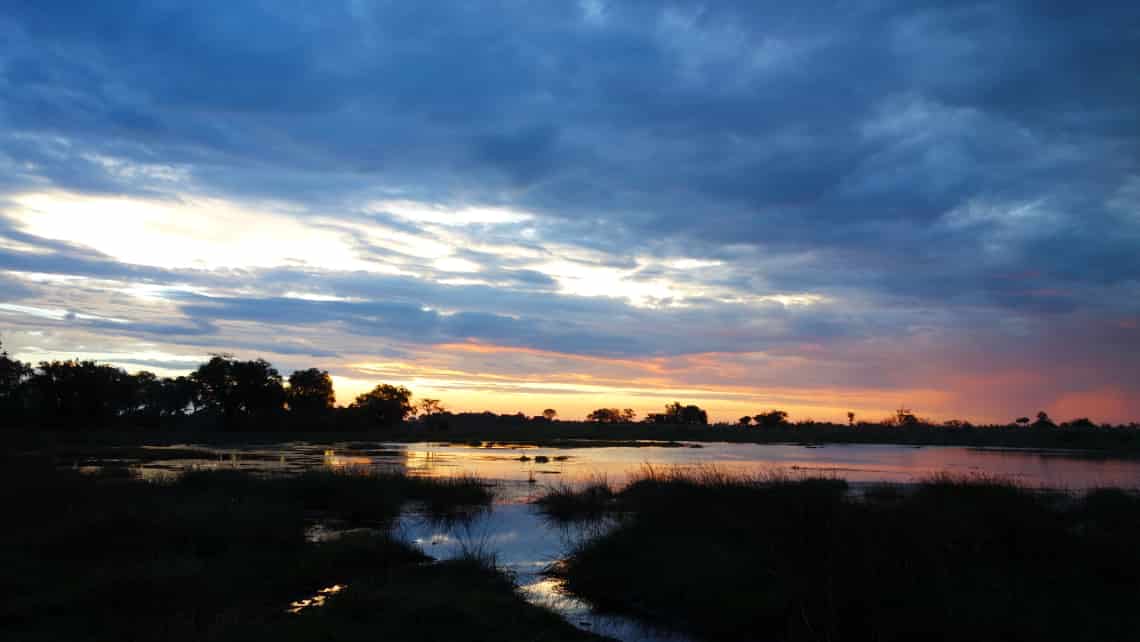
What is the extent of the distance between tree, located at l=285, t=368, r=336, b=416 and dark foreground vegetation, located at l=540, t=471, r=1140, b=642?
90844 millimetres

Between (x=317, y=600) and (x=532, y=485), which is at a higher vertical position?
(x=532, y=485)

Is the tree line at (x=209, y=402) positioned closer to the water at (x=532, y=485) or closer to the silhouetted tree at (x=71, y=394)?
the silhouetted tree at (x=71, y=394)

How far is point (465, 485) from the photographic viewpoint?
28.3 m

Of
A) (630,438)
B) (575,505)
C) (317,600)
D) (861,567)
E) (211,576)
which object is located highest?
(630,438)

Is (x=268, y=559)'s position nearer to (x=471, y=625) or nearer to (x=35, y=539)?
(x=35, y=539)

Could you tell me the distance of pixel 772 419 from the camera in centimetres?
15012

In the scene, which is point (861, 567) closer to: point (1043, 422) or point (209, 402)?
point (209, 402)

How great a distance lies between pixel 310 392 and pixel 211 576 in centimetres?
9656

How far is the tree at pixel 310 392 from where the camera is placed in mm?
101812

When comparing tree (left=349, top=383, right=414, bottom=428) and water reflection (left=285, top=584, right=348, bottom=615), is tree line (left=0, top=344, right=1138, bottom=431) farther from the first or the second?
water reflection (left=285, top=584, right=348, bottom=615)

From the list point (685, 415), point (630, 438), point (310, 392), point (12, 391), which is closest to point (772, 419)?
point (685, 415)

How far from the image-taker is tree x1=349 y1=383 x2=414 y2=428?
10250 centimetres

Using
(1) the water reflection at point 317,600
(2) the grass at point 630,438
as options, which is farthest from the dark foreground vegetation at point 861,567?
(2) the grass at point 630,438

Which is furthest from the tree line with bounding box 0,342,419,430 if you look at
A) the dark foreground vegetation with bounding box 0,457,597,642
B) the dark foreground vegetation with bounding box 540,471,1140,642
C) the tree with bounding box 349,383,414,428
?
the dark foreground vegetation with bounding box 540,471,1140,642
